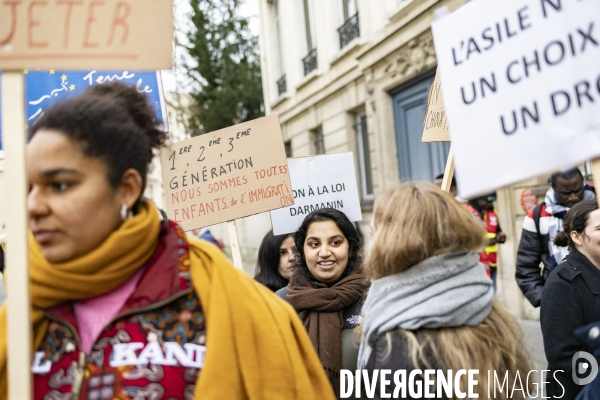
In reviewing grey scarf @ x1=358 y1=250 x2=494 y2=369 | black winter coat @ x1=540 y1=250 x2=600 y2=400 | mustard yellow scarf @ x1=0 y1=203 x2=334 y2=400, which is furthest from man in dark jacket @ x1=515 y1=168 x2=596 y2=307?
mustard yellow scarf @ x1=0 y1=203 x2=334 y2=400

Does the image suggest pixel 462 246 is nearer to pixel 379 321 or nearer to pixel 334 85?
pixel 379 321

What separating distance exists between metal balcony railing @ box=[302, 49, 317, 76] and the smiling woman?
13140mm

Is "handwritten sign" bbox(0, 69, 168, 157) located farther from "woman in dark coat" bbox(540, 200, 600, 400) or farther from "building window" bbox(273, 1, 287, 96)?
"building window" bbox(273, 1, 287, 96)

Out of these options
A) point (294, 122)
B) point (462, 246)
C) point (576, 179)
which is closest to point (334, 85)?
point (294, 122)

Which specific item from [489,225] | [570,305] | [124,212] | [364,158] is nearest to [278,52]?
[364,158]

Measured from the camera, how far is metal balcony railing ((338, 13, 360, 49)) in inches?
478

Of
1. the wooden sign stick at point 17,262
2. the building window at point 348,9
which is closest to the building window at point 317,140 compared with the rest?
the building window at point 348,9

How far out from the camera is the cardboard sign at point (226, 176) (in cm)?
371

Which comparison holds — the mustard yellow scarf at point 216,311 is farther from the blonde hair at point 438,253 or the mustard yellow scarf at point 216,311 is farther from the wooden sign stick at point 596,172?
the wooden sign stick at point 596,172

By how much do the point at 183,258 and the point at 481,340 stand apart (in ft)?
3.28

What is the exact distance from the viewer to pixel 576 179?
15.4 feet

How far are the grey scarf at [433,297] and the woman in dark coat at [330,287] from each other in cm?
83

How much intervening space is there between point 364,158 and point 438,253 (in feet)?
35.6

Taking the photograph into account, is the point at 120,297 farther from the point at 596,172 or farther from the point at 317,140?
the point at 317,140
